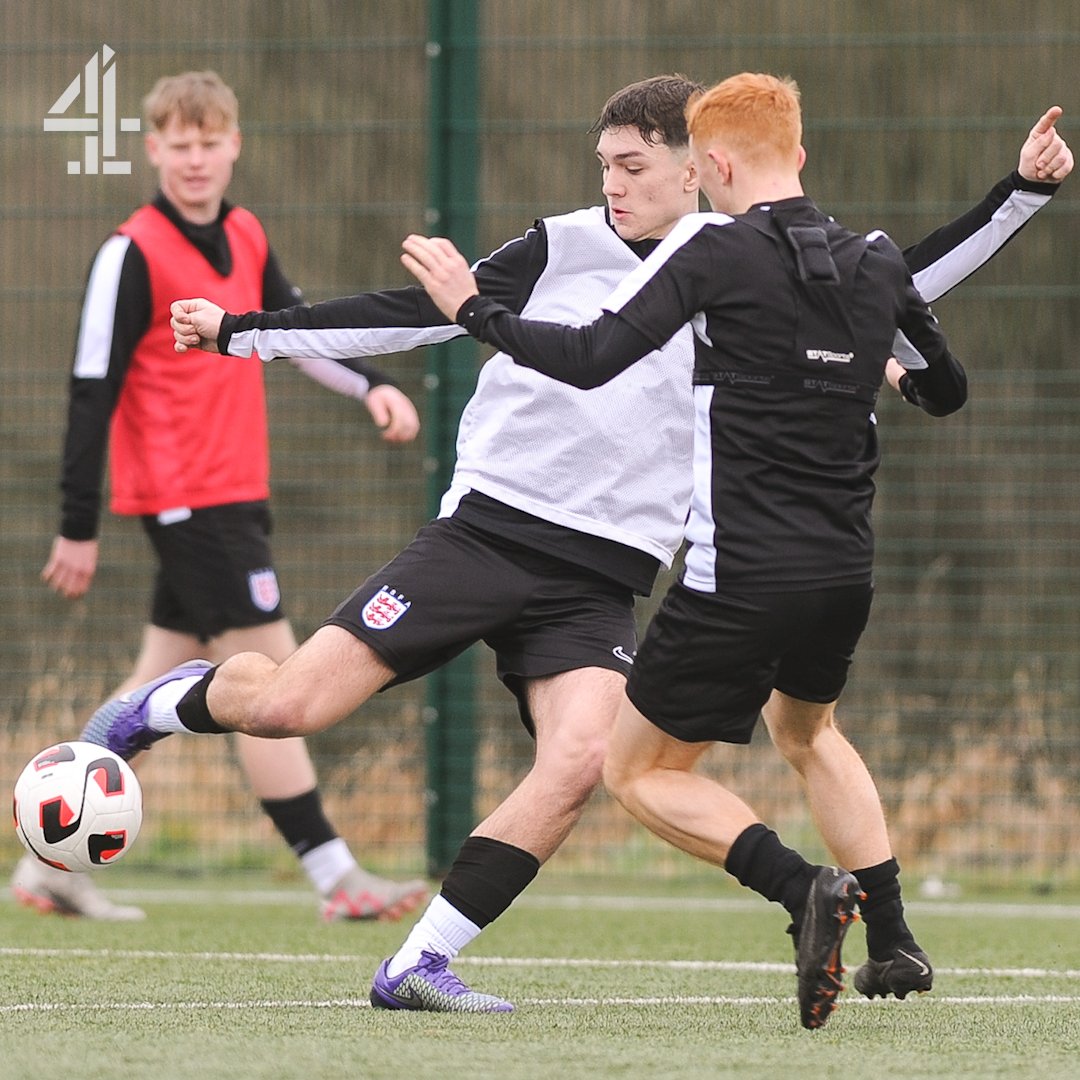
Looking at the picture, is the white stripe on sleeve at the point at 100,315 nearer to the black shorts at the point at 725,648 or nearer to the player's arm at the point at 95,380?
the player's arm at the point at 95,380

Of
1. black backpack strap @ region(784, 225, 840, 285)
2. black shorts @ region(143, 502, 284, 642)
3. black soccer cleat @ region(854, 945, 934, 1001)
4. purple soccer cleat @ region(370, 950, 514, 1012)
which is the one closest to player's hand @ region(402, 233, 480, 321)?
black backpack strap @ region(784, 225, 840, 285)

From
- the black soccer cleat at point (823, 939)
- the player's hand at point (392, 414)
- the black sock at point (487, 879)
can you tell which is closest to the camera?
the black soccer cleat at point (823, 939)

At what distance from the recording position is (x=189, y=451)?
21.1 feet

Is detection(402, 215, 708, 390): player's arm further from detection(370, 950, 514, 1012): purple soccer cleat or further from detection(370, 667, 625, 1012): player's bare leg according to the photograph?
detection(370, 950, 514, 1012): purple soccer cleat

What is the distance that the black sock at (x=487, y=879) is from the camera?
4543 millimetres

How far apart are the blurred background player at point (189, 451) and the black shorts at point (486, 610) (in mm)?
1669

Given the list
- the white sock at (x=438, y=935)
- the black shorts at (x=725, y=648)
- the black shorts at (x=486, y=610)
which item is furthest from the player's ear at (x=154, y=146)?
the black shorts at (x=725, y=648)

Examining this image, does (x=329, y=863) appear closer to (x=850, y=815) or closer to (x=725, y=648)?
(x=850, y=815)

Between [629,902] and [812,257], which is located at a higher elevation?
[812,257]

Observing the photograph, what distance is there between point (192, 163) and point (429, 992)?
2.98 m

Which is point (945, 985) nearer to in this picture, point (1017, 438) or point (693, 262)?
point (693, 262)

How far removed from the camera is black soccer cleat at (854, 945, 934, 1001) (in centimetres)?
437

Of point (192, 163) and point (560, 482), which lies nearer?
point (560, 482)

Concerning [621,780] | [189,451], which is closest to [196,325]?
[621,780]
